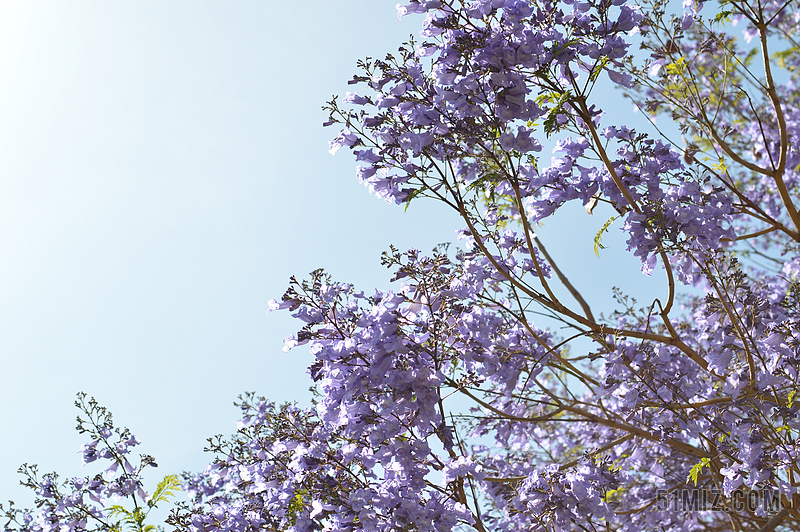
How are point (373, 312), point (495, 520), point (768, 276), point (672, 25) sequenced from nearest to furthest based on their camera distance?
1. point (373, 312)
2. point (672, 25)
3. point (495, 520)
4. point (768, 276)

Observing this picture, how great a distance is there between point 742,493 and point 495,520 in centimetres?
174

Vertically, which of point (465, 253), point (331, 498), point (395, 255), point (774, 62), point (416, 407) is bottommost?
point (331, 498)

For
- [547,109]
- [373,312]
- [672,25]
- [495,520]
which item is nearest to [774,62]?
[672,25]

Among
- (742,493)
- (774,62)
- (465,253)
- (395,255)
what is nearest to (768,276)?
(774,62)

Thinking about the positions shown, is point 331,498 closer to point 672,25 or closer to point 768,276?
point 672,25

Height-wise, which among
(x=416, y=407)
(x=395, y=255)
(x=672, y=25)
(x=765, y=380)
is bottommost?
(x=416, y=407)

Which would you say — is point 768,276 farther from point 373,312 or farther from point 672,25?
point 373,312

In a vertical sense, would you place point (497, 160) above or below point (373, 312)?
above

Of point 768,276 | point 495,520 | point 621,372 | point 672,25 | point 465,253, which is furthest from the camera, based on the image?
point 768,276

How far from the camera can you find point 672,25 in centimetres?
423

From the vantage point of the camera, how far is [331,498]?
3375 millimetres

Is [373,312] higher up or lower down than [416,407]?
higher up

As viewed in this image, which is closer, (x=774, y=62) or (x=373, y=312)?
(x=373, y=312)

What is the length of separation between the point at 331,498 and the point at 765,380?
8.32 ft
